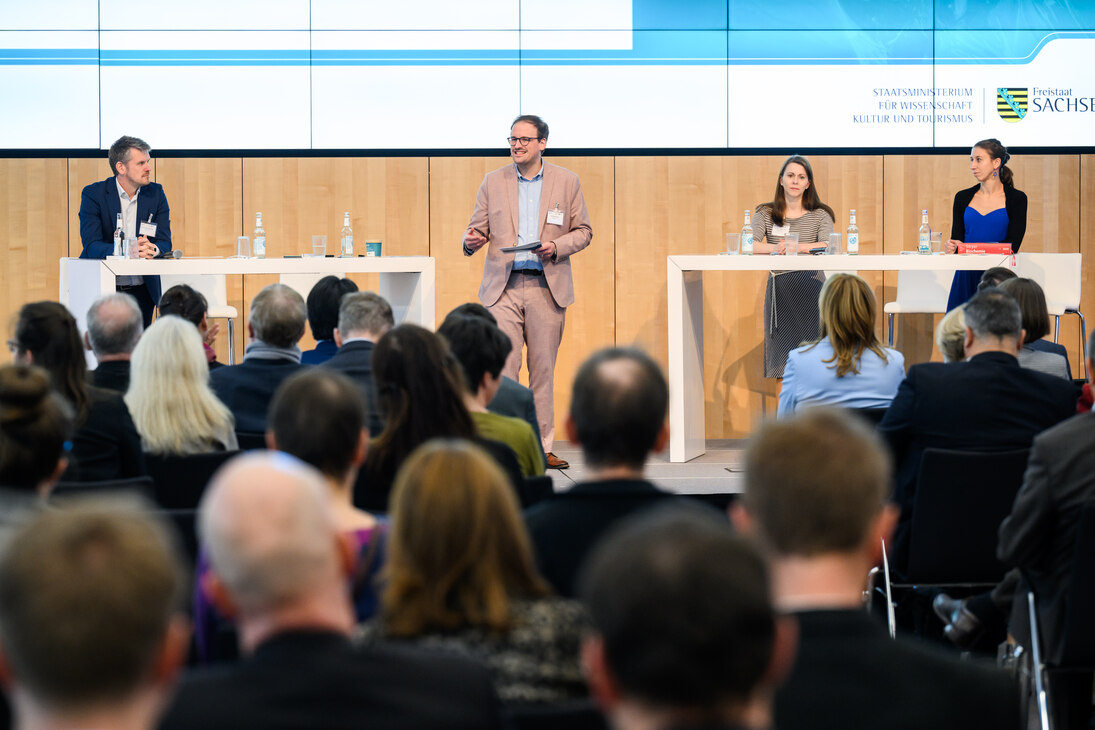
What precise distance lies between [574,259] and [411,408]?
5.15 m

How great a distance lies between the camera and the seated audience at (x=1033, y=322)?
167 inches

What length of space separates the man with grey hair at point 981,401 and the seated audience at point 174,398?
6.75 ft

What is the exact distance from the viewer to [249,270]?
5961mm

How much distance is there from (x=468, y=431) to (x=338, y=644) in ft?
4.98

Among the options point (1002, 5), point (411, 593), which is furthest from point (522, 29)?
point (411, 593)

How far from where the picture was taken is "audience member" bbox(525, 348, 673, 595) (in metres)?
2.05

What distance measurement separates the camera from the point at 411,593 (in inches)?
63.6

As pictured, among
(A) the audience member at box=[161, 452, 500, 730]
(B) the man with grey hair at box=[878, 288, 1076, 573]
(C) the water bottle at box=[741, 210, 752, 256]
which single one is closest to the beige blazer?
(C) the water bottle at box=[741, 210, 752, 256]

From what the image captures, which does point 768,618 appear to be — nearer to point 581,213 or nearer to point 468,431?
point 468,431

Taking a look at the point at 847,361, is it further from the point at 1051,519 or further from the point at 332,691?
the point at 332,691

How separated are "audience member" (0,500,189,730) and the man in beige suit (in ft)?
16.6

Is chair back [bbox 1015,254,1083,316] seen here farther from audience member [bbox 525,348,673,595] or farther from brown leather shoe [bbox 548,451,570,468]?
audience member [bbox 525,348,673,595]

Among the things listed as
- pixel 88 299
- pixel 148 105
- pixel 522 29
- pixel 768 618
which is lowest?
pixel 768 618

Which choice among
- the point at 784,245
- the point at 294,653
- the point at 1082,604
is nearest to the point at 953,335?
the point at 1082,604
